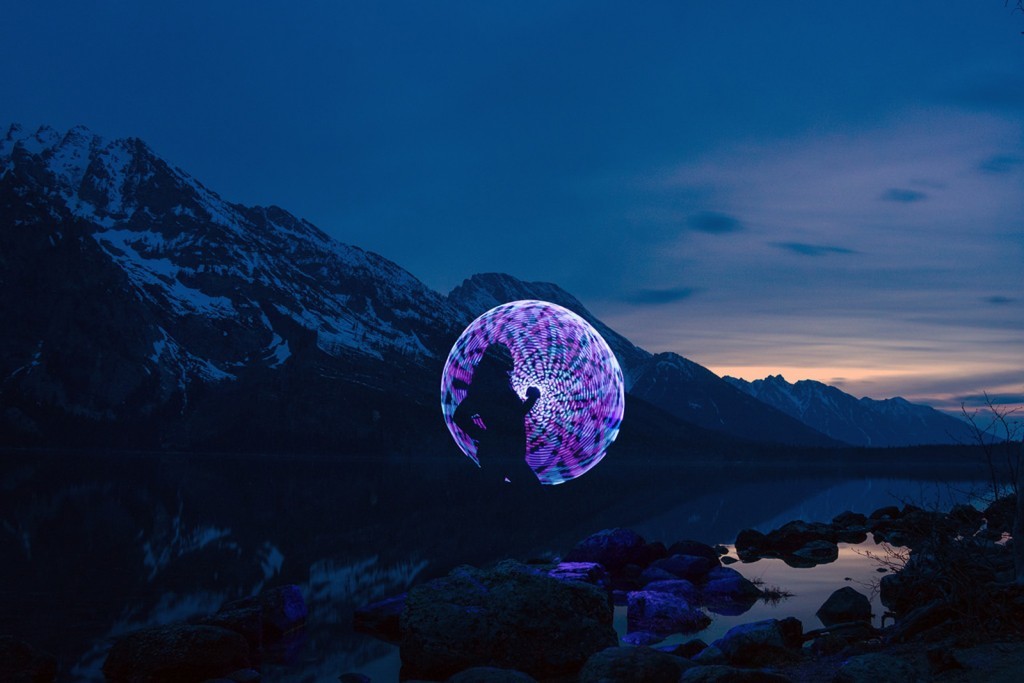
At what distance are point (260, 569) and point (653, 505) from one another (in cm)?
3494

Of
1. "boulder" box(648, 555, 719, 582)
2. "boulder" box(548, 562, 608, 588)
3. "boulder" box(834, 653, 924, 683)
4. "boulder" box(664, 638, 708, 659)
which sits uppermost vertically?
"boulder" box(834, 653, 924, 683)

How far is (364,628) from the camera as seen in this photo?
18.0 m

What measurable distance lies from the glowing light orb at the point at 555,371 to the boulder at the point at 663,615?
11.9m

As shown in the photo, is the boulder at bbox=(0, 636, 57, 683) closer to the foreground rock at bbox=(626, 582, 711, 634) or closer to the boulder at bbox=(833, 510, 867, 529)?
the foreground rock at bbox=(626, 582, 711, 634)

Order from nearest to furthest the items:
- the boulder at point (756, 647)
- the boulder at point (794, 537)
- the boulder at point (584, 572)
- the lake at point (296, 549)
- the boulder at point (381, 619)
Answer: the boulder at point (756, 647) < the lake at point (296, 549) < the boulder at point (381, 619) < the boulder at point (584, 572) < the boulder at point (794, 537)

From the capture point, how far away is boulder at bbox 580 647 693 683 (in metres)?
12.0

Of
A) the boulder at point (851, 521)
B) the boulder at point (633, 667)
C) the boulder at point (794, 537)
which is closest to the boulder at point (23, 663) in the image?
the boulder at point (633, 667)

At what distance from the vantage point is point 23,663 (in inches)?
526

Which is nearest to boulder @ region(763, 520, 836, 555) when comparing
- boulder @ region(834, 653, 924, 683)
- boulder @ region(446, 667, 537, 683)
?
boulder @ region(834, 653, 924, 683)

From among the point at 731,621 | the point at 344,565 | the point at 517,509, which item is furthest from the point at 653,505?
the point at 731,621

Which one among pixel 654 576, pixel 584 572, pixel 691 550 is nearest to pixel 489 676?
pixel 584 572

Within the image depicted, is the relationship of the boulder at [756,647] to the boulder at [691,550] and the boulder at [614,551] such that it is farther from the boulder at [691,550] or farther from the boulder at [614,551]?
the boulder at [691,550]

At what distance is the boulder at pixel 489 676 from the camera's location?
12.0m

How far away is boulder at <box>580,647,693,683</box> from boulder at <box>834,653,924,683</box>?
238cm
